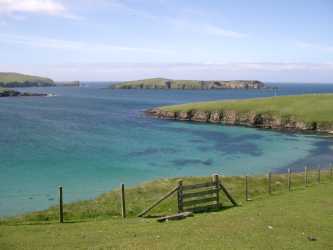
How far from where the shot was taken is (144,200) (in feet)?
111

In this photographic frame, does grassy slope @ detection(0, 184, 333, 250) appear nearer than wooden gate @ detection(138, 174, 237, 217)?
Yes

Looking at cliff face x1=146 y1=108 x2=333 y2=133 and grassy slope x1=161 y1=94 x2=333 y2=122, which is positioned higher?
grassy slope x1=161 y1=94 x2=333 y2=122

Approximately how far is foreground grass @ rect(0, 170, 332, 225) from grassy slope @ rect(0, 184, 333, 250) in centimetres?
367

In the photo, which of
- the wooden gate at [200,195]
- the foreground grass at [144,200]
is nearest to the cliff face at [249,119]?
the foreground grass at [144,200]

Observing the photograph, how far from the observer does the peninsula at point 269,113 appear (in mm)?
108438

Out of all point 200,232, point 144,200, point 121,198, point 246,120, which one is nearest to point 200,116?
point 246,120

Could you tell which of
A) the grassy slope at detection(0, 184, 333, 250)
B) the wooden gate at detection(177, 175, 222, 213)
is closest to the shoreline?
the wooden gate at detection(177, 175, 222, 213)

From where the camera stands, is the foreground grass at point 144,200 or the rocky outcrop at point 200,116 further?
the rocky outcrop at point 200,116

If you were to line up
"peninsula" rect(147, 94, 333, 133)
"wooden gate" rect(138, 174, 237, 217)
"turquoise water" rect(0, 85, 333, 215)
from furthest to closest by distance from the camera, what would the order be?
"peninsula" rect(147, 94, 333, 133) → "turquoise water" rect(0, 85, 333, 215) → "wooden gate" rect(138, 174, 237, 217)

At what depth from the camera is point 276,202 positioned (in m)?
29.8

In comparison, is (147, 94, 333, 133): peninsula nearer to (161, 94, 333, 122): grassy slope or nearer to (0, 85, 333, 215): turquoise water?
(161, 94, 333, 122): grassy slope

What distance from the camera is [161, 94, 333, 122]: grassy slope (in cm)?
11085

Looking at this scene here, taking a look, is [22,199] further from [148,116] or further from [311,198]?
[148,116]

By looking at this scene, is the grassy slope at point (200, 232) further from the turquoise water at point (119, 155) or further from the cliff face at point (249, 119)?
the cliff face at point (249, 119)
